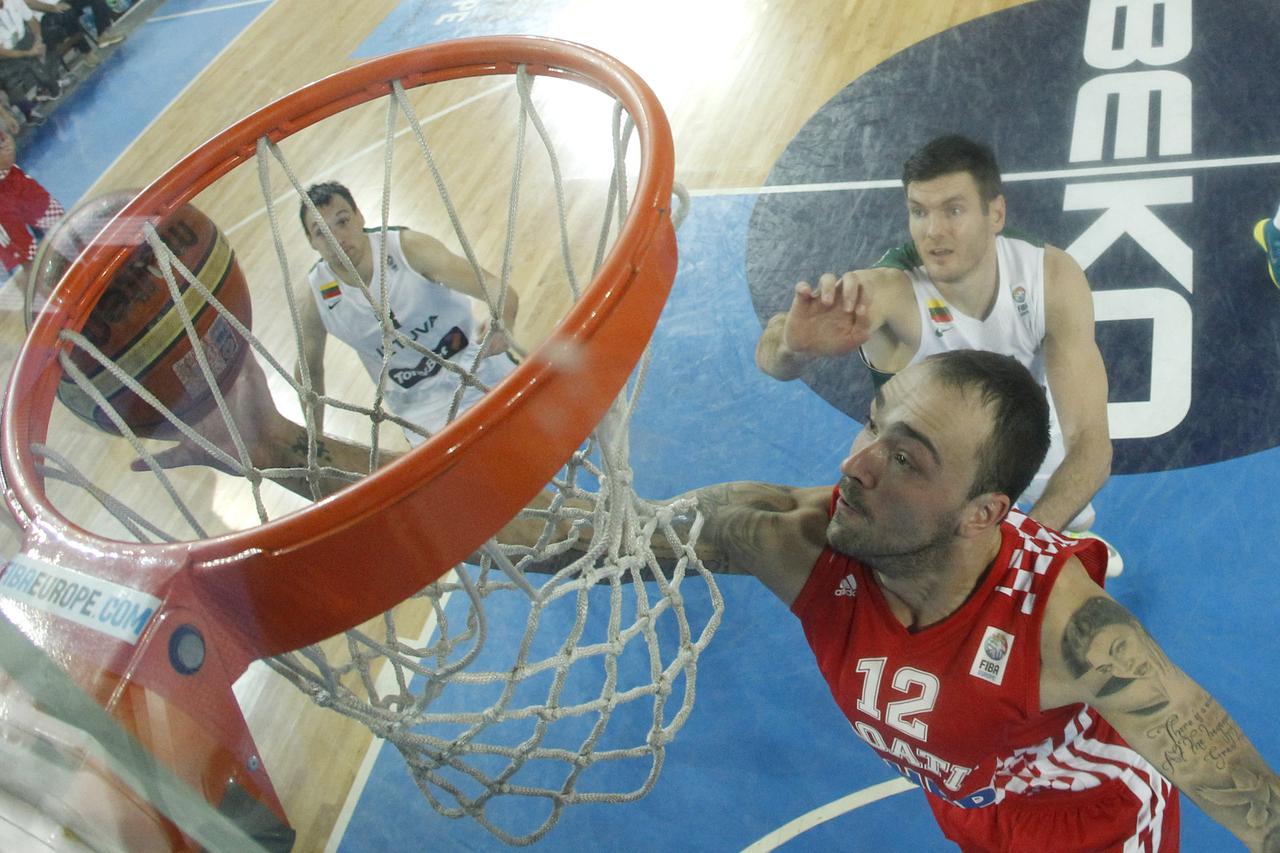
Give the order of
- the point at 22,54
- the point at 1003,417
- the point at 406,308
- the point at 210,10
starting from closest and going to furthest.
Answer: the point at 1003,417
the point at 406,308
the point at 22,54
the point at 210,10

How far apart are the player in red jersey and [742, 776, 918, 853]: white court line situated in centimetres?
78

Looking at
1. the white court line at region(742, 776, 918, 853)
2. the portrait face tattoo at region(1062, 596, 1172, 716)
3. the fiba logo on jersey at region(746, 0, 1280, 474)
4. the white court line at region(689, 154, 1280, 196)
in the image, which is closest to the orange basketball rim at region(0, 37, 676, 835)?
the portrait face tattoo at region(1062, 596, 1172, 716)

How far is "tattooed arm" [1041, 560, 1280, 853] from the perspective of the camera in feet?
6.34

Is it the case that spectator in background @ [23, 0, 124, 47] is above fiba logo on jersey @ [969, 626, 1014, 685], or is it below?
above

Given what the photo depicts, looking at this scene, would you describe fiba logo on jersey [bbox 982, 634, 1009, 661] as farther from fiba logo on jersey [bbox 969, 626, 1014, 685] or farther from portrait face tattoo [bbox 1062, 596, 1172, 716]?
portrait face tattoo [bbox 1062, 596, 1172, 716]

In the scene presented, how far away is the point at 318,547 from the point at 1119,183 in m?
4.31

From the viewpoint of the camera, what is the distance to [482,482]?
1.37 m

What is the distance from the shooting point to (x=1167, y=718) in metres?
1.95

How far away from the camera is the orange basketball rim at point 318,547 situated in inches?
45.1

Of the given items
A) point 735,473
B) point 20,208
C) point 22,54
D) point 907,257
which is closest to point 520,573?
point 907,257

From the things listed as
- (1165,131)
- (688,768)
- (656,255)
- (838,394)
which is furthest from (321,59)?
(656,255)

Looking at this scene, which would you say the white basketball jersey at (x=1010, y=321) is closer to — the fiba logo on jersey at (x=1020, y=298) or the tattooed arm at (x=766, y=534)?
the fiba logo on jersey at (x=1020, y=298)

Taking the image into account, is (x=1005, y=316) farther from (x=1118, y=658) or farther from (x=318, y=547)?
(x=318, y=547)

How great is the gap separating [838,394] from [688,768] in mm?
1619
